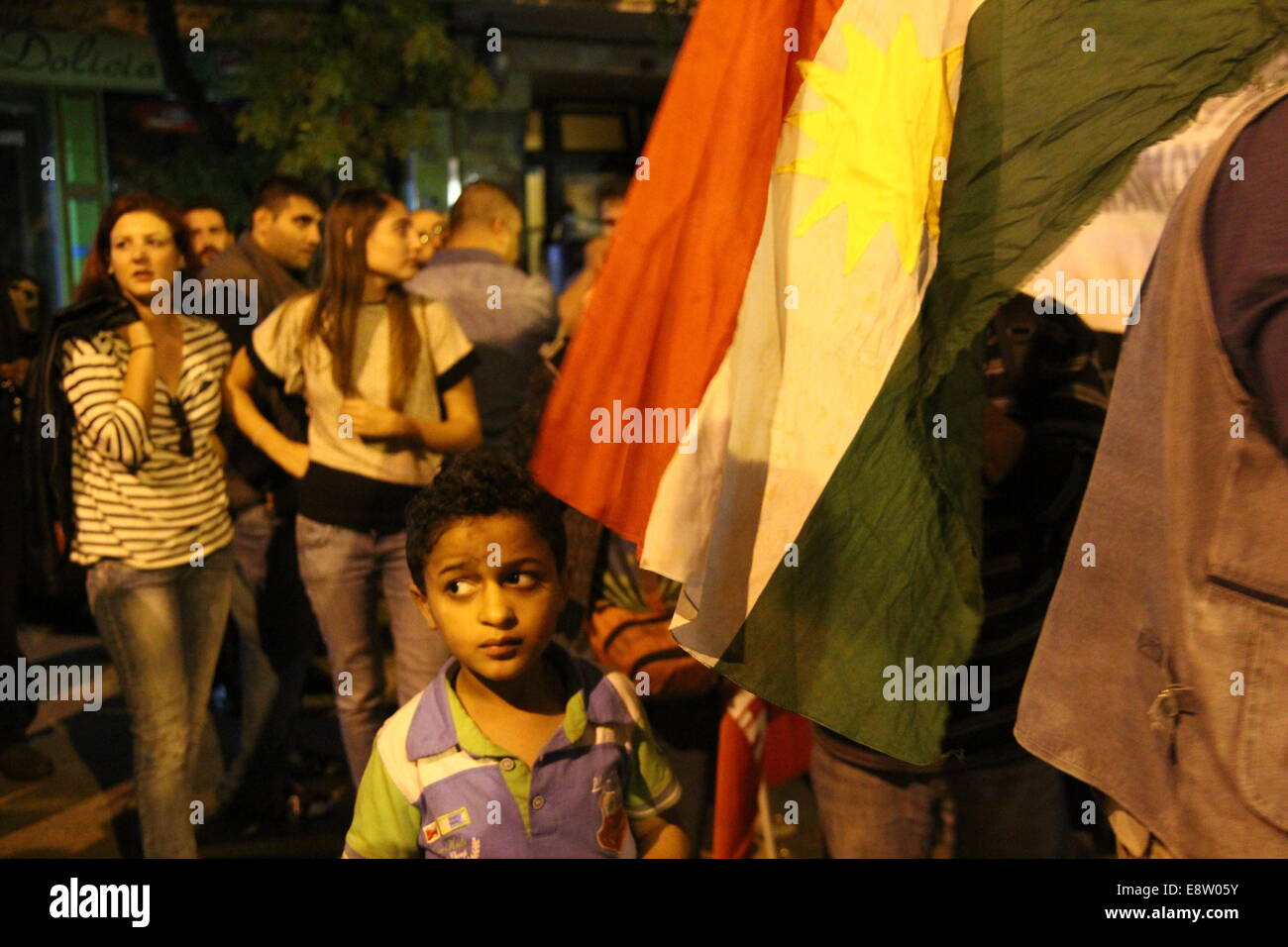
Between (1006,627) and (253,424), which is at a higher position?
(253,424)

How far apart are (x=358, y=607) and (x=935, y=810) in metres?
2.13

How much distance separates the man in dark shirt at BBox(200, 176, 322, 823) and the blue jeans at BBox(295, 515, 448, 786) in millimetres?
720

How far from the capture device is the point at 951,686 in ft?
7.19

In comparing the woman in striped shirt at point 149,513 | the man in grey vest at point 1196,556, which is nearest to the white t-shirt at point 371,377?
the woman in striped shirt at point 149,513

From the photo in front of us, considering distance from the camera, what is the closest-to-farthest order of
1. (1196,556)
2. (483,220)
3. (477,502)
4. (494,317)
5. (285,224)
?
(1196,556) < (477,502) < (494,317) < (483,220) < (285,224)

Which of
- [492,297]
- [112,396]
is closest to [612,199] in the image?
[492,297]

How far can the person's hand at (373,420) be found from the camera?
4043 mm

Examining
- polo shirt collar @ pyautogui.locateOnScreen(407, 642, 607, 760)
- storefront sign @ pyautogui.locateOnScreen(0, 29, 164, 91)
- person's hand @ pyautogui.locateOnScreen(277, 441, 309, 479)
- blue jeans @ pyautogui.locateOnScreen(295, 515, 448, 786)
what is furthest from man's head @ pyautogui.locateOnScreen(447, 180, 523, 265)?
storefront sign @ pyautogui.locateOnScreen(0, 29, 164, 91)

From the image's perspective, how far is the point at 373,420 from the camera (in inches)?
159

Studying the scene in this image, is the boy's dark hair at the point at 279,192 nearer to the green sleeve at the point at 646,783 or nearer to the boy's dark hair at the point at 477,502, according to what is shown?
the boy's dark hair at the point at 477,502

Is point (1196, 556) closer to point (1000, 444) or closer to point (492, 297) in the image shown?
point (1000, 444)
